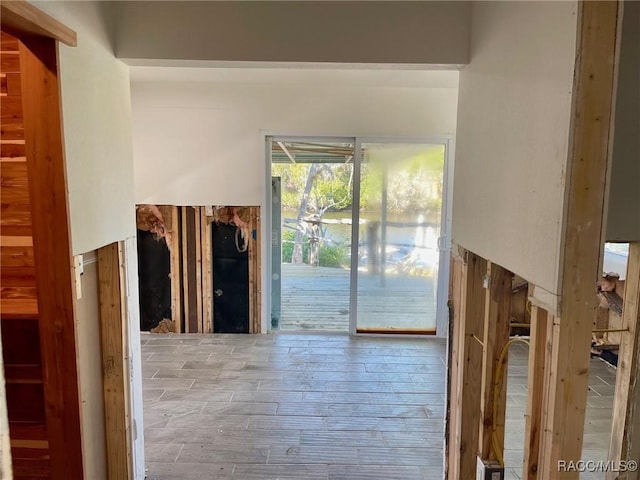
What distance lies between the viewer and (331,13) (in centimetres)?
184

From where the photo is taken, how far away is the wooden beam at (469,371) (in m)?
2.00

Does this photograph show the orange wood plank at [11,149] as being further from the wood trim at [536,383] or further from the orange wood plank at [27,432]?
the wood trim at [536,383]

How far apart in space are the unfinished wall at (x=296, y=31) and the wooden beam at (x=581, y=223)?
91 centimetres

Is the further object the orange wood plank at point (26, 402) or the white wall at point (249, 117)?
the white wall at point (249, 117)

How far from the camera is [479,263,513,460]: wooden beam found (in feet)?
5.78

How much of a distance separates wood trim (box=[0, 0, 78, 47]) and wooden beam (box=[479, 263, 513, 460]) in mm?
1908

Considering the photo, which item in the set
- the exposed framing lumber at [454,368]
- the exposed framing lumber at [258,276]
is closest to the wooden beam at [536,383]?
the exposed framing lumber at [454,368]

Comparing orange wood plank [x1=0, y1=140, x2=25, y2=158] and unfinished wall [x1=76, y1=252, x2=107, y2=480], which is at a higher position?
orange wood plank [x1=0, y1=140, x2=25, y2=158]

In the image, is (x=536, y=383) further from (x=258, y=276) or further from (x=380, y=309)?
(x=258, y=276)

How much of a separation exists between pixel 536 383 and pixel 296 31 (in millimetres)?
1793

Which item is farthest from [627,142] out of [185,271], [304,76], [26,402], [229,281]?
[185,271]

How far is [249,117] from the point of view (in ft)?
14.3

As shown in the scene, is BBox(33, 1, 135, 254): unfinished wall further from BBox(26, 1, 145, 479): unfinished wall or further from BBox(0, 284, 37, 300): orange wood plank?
BBox(0, 284, 37, 300): orange wood plank

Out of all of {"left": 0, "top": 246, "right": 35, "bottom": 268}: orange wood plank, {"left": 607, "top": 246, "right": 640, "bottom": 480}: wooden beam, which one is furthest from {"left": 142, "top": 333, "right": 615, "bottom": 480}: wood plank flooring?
{"left": 0, "top": 246, "right": 35, "bottom": 268}: orange wood plank
